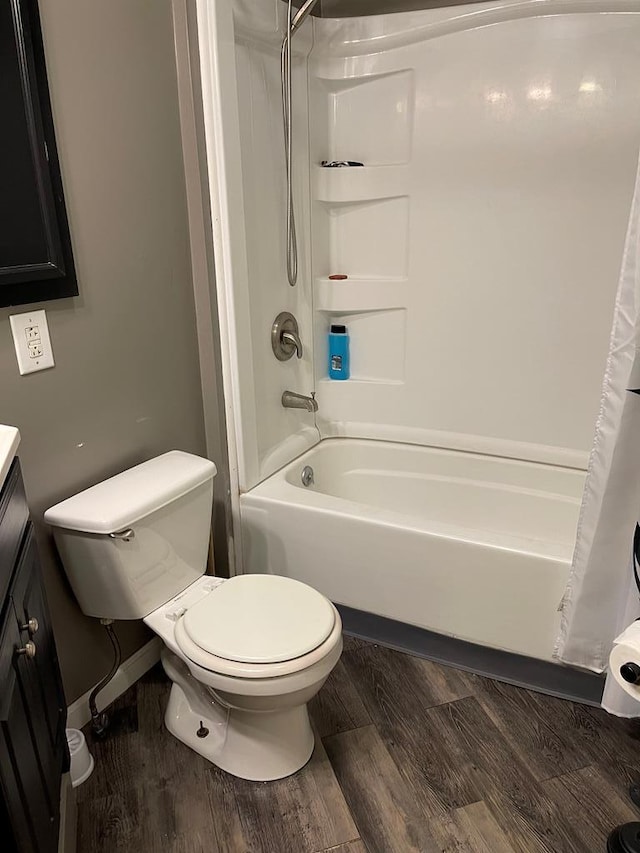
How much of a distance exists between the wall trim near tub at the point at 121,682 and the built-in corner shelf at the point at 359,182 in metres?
1.66

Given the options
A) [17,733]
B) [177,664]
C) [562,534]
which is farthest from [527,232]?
[17,733]

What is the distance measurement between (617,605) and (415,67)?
6.01 feet

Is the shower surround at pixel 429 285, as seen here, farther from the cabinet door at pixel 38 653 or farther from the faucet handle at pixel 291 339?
the cabinet door at pixel 38 653

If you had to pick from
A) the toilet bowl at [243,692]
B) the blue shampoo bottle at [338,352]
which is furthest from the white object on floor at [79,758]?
the blue shampoo bottle at [338,352]

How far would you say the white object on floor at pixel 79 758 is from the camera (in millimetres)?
1578

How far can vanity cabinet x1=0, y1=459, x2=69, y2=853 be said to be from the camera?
2.89 ft

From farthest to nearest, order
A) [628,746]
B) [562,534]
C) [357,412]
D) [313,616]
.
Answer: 1. [357,412]
2. [562,534]
3. [628,746]
4. [313,616]

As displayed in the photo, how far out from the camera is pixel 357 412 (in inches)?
99.2

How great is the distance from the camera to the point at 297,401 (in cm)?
225

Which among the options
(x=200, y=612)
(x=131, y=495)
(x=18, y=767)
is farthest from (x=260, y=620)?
(x=18, y=767)

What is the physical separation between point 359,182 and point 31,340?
135 cm

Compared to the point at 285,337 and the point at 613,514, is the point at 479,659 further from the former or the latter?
the point at 285,337

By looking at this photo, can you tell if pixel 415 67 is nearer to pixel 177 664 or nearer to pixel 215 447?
pixel 215 447

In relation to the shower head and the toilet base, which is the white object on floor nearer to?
the toilet base
